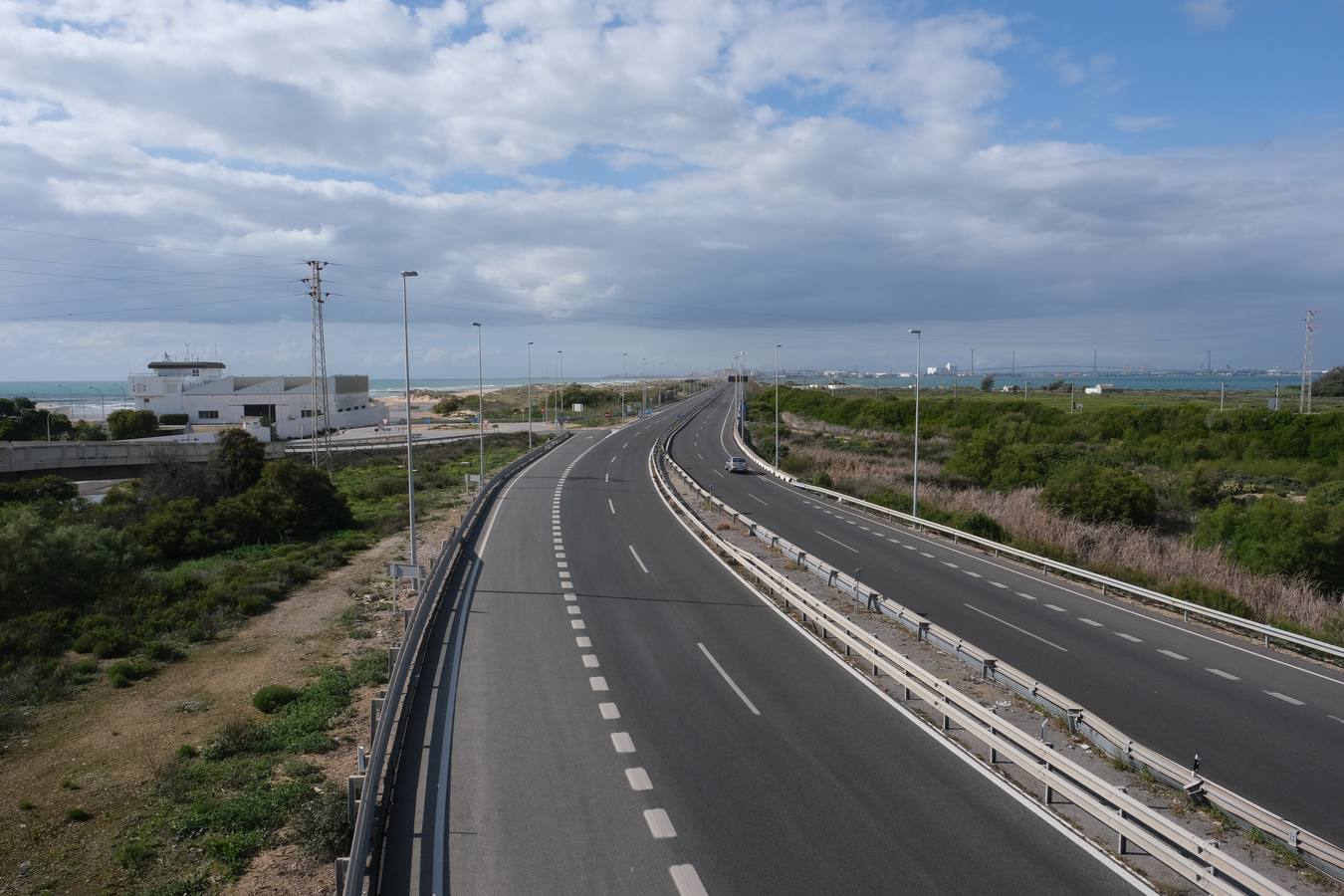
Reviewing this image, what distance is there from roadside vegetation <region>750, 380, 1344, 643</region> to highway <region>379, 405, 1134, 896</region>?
47.0 feet

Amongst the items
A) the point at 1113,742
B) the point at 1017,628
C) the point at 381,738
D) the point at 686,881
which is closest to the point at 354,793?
the point at 381,738

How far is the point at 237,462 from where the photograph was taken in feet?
141

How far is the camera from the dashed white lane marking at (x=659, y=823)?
9.66 m

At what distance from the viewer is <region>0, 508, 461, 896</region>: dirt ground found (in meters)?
10.2

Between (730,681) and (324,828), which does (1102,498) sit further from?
(324,828)

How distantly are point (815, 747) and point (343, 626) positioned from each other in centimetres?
1338

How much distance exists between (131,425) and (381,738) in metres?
85.8

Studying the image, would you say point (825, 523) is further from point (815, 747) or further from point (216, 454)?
point (216, 454)

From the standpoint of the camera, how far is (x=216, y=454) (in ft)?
145

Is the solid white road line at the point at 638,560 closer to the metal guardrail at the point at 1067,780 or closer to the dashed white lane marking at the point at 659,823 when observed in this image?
the metal guardrail at the point at 1067,780

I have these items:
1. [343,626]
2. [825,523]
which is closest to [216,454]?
[343,626]

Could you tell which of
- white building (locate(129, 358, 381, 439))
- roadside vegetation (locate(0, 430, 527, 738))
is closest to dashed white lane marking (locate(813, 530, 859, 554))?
roadside vegetation (locate(0, 430, 527, 738))

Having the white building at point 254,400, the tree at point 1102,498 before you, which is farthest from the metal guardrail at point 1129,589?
the white building at point 254,400

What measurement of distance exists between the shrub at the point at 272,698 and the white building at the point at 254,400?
75.4 m
